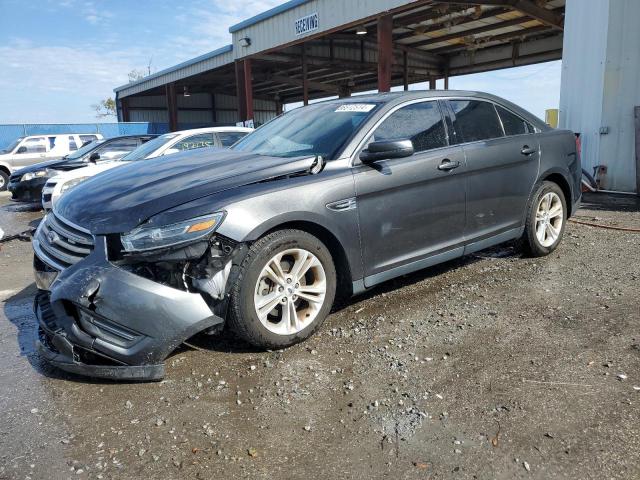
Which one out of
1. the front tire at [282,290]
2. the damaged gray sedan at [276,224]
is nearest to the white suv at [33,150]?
the damaged gray sedan at [276,224]

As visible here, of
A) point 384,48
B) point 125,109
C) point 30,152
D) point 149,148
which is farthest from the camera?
point 125,109

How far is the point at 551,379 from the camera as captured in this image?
277 cm

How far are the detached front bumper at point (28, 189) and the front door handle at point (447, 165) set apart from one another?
9.52 m

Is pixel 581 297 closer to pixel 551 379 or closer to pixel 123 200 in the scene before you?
pixel 551 379

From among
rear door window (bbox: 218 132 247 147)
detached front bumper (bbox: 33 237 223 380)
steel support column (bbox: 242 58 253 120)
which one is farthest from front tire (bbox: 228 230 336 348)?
steel support column (bbox: 242 58 253 120)

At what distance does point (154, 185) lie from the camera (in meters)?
3.19

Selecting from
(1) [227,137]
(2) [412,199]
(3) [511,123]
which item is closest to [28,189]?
(1) [227,137]

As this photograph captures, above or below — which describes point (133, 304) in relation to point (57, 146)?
below

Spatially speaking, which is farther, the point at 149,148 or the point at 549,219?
the point at 149,148

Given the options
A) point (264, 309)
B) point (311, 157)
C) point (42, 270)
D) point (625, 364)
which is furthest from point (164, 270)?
point (625, 364)

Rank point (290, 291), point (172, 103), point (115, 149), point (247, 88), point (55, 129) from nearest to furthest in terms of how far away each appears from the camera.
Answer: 1. point (290, 291)
2. point (115, 149)
3. point (247, 88)
4. point (55, 129)
5. point (172, 103)

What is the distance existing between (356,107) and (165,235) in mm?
1944

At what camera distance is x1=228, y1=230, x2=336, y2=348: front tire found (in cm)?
295

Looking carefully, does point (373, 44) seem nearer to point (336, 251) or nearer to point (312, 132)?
point (312, 132)
